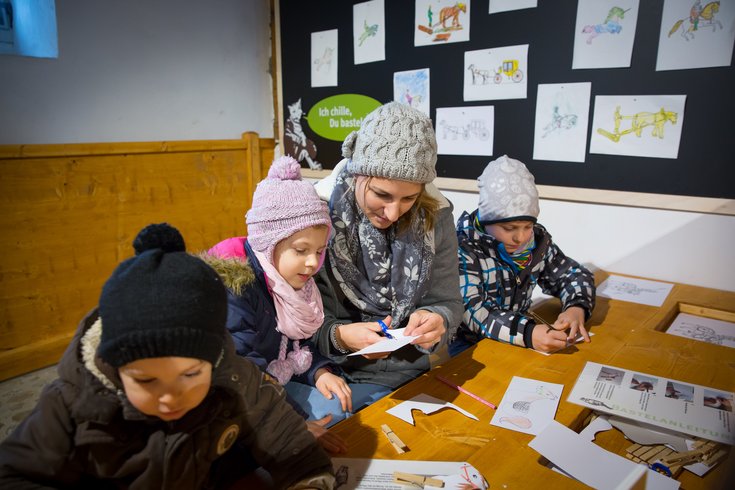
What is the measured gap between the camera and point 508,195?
1.71 m

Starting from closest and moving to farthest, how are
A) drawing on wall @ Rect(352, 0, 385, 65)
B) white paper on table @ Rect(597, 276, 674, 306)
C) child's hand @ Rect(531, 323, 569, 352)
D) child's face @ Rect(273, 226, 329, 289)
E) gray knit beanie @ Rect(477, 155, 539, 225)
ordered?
child's face @ Rect(273, 226, 329, 289) → child's hand @ Rect(531, 323, 569, 352) → gray knit beanie @ Rect(477, 155, 539, 225) → white paper on table @ Rect(597, 276, 674, 306) → drawing on wall @ Rect(352, 0, 385, 65)

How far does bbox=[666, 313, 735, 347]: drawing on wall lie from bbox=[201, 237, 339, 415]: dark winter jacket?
137 cm

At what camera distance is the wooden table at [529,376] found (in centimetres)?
98

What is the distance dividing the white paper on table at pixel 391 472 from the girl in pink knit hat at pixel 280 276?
7.9 inches

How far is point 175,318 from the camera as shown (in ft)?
2.17

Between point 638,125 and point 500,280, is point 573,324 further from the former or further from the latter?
point 638,125

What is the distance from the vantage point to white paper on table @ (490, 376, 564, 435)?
111 cm

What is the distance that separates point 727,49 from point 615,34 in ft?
1.36

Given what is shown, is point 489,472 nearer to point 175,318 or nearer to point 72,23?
point 175,318

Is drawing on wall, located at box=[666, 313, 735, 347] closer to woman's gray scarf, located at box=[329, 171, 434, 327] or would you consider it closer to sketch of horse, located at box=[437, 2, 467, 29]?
woman's gray scarf, located at box=[329, 171, 434, 327]

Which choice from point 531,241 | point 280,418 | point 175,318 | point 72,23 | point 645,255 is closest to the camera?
point 175,318

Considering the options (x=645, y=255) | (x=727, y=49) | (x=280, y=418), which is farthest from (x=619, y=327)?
(x=280, y=418)

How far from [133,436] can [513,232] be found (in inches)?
55.0

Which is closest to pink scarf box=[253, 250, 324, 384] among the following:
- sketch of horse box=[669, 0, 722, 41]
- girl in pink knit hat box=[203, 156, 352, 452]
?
girl in pink knit hat box=[203, 156, 352, 452]
